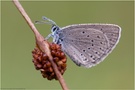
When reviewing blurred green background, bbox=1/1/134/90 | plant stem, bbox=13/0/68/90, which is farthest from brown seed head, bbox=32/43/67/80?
blurred green background, bbox=1/1/134/90

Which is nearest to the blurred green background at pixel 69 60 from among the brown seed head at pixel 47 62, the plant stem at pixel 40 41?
the brown seed head at pixel 47 62

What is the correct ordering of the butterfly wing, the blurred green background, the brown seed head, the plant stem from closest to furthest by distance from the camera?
the plant stem, the brown seed head, the butterfly wing, the blurred green background

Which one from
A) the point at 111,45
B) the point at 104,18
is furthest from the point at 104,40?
the point at 104,18

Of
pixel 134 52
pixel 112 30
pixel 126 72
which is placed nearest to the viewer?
pixel 112 30

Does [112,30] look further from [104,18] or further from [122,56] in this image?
[104,18]

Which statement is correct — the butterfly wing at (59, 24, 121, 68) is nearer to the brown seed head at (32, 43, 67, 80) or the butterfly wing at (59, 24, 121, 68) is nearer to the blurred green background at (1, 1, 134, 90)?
the brown seed head at (32, 43, 67, 80)

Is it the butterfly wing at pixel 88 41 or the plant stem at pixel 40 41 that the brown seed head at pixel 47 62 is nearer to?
the plant stem at pixel 40 41

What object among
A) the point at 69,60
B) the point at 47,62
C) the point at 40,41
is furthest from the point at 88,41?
the point at 69,60
